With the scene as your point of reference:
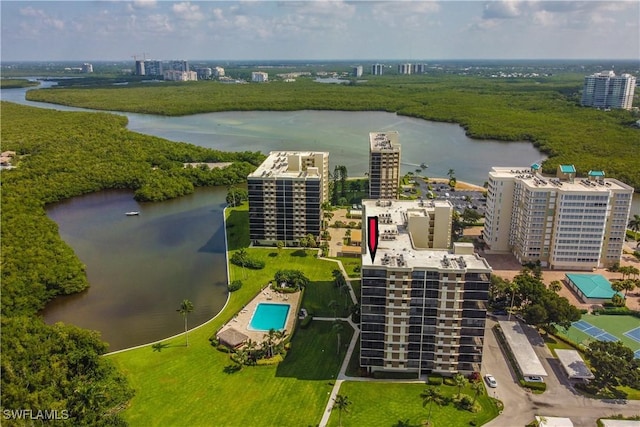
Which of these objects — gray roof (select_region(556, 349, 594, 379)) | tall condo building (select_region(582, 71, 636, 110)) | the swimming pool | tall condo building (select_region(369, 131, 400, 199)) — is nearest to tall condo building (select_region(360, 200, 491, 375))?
gray roof (select_region(556, 349, 594, 379))

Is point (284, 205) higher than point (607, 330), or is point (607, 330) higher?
point (284, 205)

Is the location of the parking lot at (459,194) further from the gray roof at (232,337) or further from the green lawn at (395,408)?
the gray roof at (232,337)

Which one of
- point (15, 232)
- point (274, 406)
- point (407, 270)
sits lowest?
point (274, 406)

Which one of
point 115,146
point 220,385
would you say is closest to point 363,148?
point 115,146

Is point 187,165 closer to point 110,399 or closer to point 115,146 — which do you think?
point 115,146

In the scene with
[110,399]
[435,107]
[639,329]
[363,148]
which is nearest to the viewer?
[110,399]

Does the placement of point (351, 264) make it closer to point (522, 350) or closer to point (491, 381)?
point (522, 350)

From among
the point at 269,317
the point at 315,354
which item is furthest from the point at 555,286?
the point at 269,317
